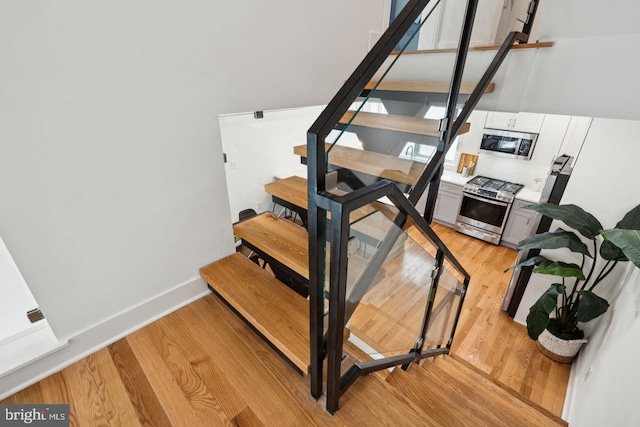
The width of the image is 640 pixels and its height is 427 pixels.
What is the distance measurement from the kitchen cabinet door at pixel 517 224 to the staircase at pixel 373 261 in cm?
259

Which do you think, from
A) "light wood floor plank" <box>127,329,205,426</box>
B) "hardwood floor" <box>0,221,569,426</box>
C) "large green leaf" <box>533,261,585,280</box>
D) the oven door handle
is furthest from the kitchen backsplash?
"light wood floor plank" <box>127,329,205,426</box>

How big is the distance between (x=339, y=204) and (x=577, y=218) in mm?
2246

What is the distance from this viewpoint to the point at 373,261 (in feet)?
3.91

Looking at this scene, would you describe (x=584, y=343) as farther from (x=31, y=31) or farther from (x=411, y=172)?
(x=31, y=31)

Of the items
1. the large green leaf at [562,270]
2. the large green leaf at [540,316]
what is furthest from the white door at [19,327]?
the large green leaf at [562,270]

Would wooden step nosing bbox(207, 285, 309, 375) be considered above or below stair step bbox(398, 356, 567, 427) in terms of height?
above

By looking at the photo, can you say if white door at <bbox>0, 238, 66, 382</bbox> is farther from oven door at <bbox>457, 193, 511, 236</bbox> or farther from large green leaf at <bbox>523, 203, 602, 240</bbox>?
oven door at <bbox>457, 193, 511, 236</bbox>

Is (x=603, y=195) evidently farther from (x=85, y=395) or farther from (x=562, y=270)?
(x=85, y=395)

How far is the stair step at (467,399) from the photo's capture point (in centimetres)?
155

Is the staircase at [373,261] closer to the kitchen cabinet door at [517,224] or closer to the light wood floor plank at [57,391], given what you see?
the light wood floor plank at [57,391]

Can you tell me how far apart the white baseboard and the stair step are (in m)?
1.42

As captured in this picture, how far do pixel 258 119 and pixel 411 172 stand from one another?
1097mm

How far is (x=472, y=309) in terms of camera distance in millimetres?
3291

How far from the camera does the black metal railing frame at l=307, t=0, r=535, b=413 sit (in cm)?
76
